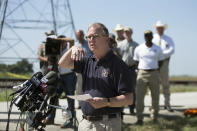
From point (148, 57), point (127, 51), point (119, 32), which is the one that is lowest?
point (148, 57)

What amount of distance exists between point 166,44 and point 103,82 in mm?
5743

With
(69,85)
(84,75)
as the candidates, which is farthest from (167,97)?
(84,75)

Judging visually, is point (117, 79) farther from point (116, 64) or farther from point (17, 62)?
point (17, 62)

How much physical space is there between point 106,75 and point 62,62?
0.54 meters

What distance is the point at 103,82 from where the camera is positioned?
10.2ft

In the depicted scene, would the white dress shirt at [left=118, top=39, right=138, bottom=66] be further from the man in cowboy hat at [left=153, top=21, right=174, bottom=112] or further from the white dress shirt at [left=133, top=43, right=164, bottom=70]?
the man in cowboy hat at [left=153, top=21, right=174, bottom=112]

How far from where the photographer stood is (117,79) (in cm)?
305

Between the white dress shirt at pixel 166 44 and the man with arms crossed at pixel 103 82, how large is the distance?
5475 mm

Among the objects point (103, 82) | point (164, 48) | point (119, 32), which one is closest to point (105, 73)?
point (103, 82)

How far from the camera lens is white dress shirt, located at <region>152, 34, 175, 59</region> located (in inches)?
332

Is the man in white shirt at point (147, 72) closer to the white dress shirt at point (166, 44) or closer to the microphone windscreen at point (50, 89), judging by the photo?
the white dress shirt at point (166, 44)

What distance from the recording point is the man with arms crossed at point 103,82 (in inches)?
119

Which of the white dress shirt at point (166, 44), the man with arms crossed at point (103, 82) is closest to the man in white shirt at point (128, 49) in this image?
the white dress shirt at point (166, 44)

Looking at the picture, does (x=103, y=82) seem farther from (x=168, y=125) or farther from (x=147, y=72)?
(x=168, y=125)
